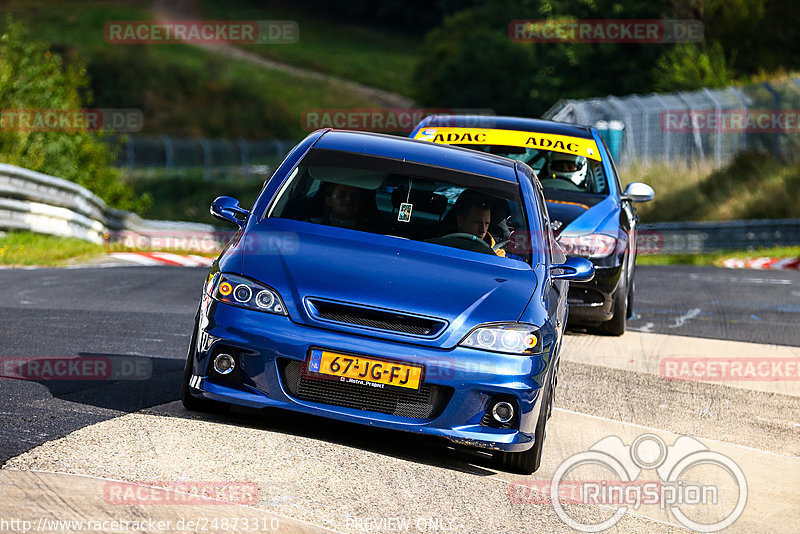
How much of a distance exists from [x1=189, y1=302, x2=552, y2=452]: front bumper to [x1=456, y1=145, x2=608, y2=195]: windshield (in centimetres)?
509

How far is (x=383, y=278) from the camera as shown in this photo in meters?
6.22

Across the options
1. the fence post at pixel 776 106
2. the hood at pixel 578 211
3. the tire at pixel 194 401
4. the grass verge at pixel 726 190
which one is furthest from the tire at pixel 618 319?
the fence post at pixel 776 106

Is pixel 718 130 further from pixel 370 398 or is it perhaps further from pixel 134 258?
pixel 370 398

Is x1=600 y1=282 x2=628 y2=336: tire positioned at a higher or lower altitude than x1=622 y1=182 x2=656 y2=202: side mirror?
lower

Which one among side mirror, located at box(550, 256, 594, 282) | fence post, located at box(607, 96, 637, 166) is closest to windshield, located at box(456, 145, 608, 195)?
side mirror, located at box(550, 256, 594, 282)

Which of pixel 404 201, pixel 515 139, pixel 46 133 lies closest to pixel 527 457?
pixel 404 201

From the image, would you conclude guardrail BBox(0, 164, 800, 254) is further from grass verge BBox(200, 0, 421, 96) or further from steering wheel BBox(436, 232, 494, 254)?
grass verge BBox(200, 0, 421, 96)

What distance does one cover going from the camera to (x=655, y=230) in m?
25.0

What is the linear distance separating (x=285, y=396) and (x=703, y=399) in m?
3.97

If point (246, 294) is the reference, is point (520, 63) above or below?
below

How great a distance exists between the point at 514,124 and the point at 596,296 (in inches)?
72.8

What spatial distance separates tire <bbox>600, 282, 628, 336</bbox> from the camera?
10797mm

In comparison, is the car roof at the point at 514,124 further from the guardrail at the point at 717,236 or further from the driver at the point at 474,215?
the guardrail at the point at 717,236

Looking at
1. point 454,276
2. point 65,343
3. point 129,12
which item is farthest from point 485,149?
point 129,12
